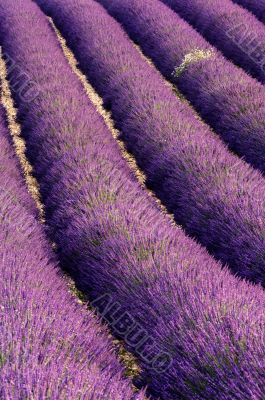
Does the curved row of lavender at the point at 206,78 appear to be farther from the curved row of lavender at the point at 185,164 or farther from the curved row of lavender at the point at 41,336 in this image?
the curved row of lavender at the point at 41,336

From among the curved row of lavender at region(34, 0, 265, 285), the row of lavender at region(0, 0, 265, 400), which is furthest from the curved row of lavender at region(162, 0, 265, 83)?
the row of lavender at region(0, 0, 265, 400)

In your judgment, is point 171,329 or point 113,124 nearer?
point 171,329

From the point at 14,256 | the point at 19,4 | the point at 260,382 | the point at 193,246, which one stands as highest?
the point at 260,382

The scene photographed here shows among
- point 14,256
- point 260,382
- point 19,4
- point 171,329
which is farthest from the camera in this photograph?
point 19,4

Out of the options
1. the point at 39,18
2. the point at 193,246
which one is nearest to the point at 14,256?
the point at 193,246

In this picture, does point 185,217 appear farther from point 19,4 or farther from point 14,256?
point 19,4

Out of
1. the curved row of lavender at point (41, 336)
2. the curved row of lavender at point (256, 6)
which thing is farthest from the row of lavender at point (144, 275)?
the curved row of lavender at point (256, 6)

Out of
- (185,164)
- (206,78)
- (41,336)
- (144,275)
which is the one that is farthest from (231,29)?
(41,336)
